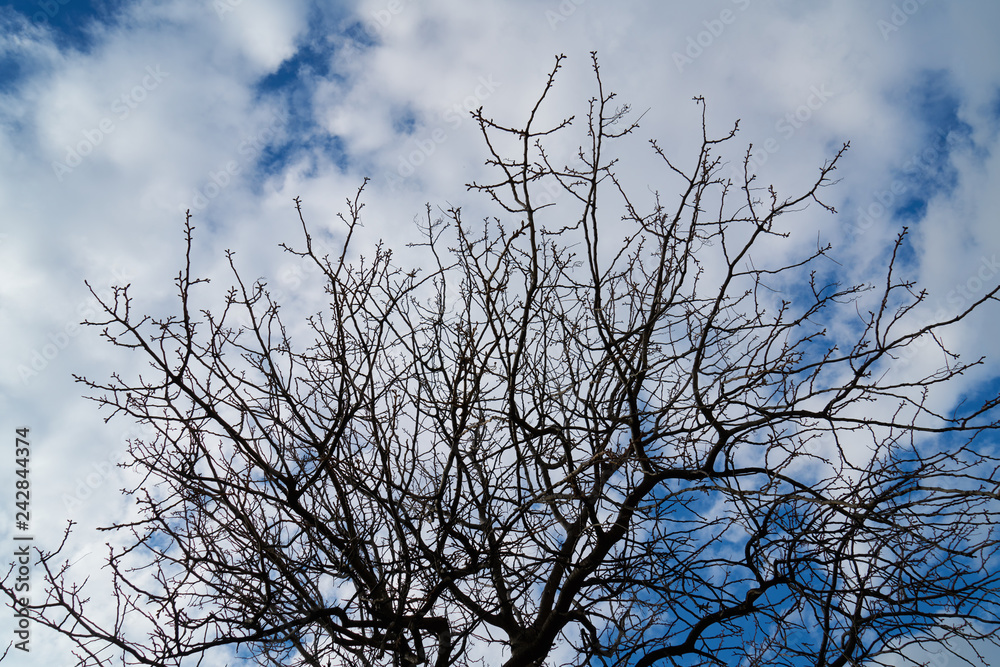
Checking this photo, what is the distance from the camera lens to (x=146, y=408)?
3752 mm

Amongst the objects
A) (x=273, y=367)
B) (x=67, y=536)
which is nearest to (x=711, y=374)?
(x=273, y=367)

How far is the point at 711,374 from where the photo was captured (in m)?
3.97

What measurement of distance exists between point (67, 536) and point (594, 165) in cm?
374

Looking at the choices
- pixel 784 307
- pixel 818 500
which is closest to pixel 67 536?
pixel 818 500

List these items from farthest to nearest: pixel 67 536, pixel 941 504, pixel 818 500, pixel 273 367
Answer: pixel 273 367 < pixel 67 536 < pixel 941 504 < pixel 818 500

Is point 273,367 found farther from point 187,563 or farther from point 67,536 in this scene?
point 67,536

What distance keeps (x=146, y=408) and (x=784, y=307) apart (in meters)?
3.87

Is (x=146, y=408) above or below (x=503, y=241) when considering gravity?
below

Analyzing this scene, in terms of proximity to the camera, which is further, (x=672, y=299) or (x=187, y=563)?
(x=672, y=299)

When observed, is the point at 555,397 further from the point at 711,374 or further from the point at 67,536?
the point at 67,536

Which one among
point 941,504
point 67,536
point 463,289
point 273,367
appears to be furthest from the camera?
point 463,289

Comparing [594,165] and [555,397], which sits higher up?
[594,165]

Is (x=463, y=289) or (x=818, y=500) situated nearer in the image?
(x=818, y=500)

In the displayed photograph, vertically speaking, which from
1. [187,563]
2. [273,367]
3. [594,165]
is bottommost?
[187,563]
